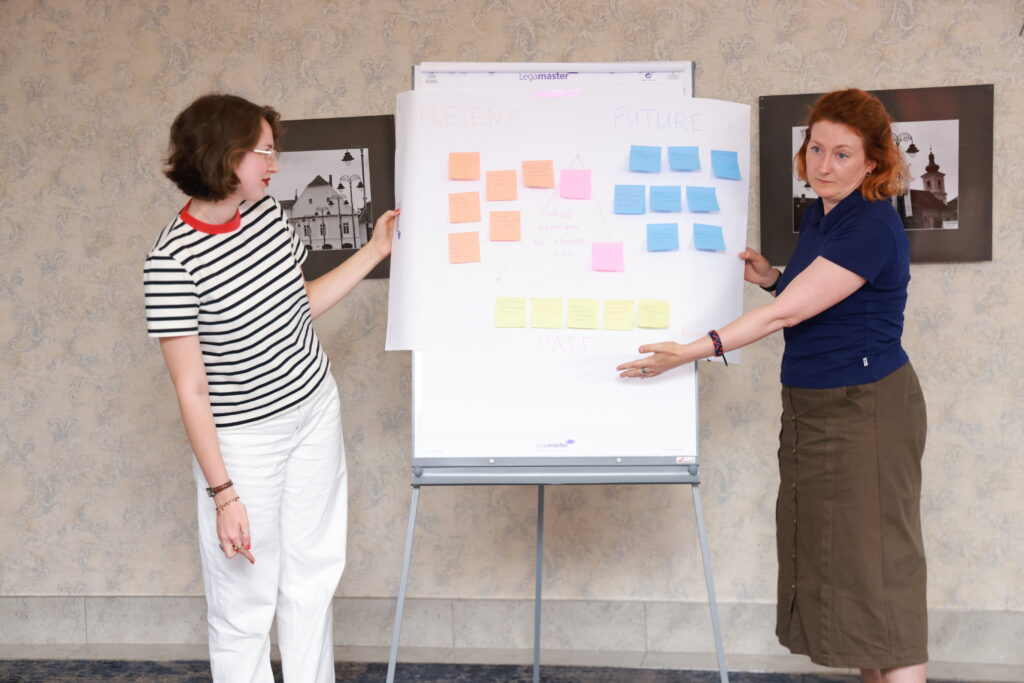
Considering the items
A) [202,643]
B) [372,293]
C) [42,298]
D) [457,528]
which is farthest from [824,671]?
[42,298]

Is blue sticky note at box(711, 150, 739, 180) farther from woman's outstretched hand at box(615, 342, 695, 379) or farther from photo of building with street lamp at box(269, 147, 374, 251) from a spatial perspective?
photo of building with street lamp at box(269, 147, 374, 251)

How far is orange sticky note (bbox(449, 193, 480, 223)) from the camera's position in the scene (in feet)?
7.26

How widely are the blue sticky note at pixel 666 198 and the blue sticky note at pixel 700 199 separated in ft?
0.06

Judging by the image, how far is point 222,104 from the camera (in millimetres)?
1824

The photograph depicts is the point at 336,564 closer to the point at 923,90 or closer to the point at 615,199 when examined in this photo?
the point at 615,199

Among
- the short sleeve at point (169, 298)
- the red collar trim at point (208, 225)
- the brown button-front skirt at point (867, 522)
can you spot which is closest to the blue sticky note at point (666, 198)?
the brown button-front skirt at point (867, 522)

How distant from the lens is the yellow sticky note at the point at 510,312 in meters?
2.21

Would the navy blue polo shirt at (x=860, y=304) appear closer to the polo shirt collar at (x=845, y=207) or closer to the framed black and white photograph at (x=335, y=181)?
the polo shirt collar at (x=845, y=207)

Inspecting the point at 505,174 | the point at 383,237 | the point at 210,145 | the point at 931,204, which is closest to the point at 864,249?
the point at 505,174

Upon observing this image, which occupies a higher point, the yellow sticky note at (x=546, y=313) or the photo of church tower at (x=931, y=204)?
the photo of church tower at (x=931, y=204)

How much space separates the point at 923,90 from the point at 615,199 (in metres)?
A: 1.10

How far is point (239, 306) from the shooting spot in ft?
6.03

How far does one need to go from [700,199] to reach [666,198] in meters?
0.08

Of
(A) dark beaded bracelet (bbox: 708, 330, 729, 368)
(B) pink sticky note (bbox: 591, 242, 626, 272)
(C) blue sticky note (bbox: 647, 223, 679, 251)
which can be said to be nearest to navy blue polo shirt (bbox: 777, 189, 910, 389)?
(A) dark beaded bracelet (bbox: 708, 330, 729, 368)
